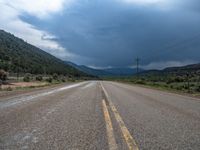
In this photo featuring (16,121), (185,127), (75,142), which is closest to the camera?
(75,142)

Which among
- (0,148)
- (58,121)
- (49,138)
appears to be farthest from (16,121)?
(0,148)

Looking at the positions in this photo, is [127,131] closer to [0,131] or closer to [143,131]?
[143,131]

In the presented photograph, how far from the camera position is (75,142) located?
5.45 meters

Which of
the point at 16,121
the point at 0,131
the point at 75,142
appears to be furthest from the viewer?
the point at 16,121

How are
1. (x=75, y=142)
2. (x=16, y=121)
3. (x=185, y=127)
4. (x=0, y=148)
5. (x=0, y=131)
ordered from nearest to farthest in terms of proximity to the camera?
(x=0, y=148)
(x=75, y=142)
(x=0, y=131)
(x=185, y=127)
(x=16, y=121)

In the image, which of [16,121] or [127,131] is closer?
[127,131]

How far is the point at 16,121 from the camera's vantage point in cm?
779

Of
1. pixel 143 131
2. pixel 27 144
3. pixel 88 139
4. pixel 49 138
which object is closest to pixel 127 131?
pixel 143 131

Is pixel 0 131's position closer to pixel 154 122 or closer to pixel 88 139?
pixel 88 139

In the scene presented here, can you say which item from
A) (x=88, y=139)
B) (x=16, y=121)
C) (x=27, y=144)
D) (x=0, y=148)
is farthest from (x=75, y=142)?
(x=16, y=121)

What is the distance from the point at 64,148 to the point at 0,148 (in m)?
1.10

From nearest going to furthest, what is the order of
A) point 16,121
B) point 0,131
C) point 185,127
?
point 0,131
point 185,127
point 16,121

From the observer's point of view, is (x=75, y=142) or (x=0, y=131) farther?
(x=0, y=131)

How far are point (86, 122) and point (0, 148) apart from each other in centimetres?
323
